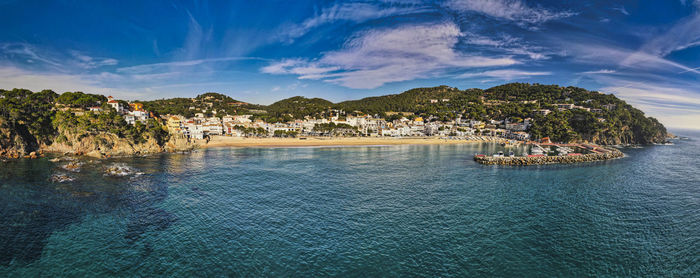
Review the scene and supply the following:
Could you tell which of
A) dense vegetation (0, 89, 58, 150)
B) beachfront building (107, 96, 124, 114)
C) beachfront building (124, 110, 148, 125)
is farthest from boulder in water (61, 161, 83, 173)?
beachfront building (107, 96, 124, 114)

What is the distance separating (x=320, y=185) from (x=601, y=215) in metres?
26.5

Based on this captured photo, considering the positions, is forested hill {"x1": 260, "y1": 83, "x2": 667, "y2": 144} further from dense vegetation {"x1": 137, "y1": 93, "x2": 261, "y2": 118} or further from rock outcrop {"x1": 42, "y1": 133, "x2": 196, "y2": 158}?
rock outcrop {"x1": 42, "y1": 133, "x2": 196, "y2": 158}

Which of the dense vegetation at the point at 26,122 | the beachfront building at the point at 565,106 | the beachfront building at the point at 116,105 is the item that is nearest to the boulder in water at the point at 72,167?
the dense vegetation at the point at 26,122

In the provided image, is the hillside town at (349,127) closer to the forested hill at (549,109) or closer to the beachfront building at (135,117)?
the forested hill at (549,109)

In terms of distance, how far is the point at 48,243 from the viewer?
669 inches

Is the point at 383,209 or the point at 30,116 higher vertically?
the point at 30,116

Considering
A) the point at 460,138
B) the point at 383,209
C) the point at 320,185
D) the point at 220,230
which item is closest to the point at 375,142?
the point at 460,138

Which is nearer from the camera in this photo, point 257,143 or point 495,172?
point 495,172

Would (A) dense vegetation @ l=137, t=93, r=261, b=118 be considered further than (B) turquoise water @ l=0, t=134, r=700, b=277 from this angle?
Yes

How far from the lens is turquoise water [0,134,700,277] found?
49.9 feet

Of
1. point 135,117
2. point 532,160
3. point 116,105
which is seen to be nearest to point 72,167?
point 135,117

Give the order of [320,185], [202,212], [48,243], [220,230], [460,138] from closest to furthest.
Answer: [48,243] → [220,230] → [202,212] → [320,185] → [460,138]

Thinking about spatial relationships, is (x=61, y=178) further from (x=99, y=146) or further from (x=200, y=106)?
(x=200, y=106)

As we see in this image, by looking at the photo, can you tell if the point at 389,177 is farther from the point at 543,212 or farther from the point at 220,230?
the point at 220,230
